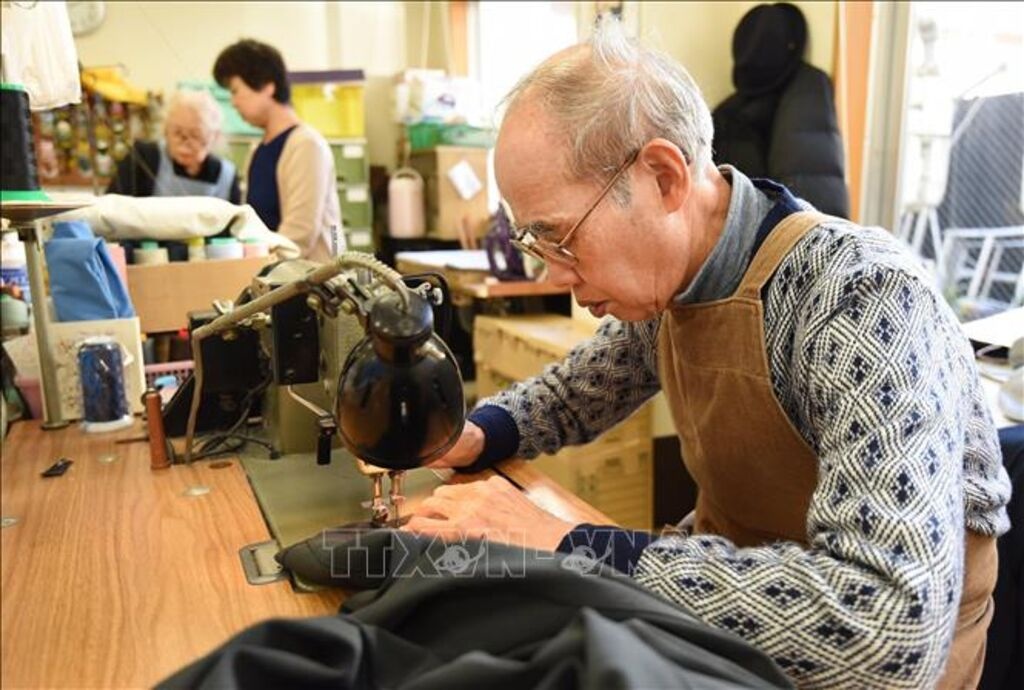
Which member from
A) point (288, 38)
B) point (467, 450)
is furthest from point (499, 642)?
point (288, 38)

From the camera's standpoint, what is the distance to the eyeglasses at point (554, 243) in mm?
957

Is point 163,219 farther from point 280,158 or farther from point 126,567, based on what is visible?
point 126,567

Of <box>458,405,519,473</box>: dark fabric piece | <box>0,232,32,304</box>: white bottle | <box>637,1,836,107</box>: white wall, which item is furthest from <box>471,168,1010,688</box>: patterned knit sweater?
<box>637,1,836,107</box>: white wall

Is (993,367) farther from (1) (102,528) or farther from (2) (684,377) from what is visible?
(1) (102,528)

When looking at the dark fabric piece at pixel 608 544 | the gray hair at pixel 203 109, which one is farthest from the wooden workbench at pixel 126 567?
the gray hair at pixel 203 109

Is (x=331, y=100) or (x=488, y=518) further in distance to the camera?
(x=331, y=100)

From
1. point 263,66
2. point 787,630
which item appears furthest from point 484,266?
point 787,630

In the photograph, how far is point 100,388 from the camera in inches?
58.3

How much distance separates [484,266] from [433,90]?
2021mm

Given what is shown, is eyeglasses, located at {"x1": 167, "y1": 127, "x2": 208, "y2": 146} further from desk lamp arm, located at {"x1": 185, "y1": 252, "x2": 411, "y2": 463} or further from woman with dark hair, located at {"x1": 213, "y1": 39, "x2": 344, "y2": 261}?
desk lamp arm, located at {"x1": 185, "y1": 252, "x2": 411, "y2": 463}

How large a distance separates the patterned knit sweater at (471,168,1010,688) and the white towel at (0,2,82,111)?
109cm

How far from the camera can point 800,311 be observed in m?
0.93

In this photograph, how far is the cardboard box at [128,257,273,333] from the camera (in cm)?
169

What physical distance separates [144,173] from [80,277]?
2.74ft
